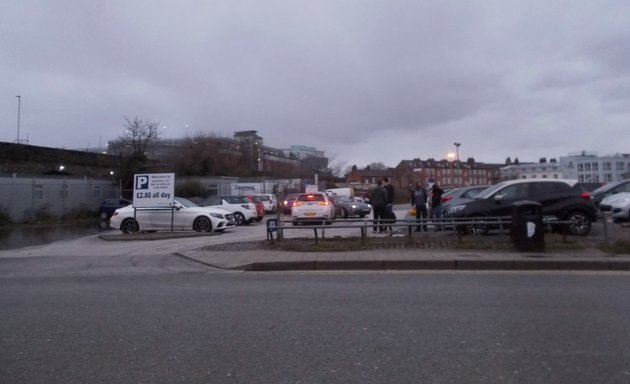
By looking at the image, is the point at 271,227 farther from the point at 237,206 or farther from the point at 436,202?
the point at 237,206

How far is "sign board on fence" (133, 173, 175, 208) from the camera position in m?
19.7

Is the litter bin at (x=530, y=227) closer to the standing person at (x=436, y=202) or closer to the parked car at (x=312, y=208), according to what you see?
the standing person at (x=436, y=202)

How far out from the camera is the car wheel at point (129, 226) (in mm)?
20484

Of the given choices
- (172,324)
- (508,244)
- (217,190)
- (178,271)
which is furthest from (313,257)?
(217,190)

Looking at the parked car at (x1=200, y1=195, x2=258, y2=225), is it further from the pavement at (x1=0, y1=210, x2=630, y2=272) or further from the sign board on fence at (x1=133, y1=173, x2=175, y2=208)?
the pavement at (x1=0, y1=210, x2=630, y2=272)

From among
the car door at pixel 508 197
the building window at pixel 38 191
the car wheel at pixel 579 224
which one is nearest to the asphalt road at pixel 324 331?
the car wheel at pixel 579 224

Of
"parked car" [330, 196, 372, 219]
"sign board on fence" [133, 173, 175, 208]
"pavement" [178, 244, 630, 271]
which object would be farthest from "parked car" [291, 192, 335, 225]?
"pavement" [178, 244, 630, 271]

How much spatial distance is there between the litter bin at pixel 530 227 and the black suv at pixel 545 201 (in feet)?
8.34

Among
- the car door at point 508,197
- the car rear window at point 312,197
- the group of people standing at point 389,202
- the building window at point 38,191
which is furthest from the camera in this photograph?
the building window at point 38,191

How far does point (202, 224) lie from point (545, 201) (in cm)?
1170

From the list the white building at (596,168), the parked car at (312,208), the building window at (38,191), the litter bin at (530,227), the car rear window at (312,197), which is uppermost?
the white building at (596,168)

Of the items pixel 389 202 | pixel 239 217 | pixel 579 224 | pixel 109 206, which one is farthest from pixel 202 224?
pixel 109 206

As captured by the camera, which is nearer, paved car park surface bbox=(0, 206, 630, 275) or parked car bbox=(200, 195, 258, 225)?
paved car park surface bbox=(0, 206, 630, 275)

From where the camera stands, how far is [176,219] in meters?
20.3
